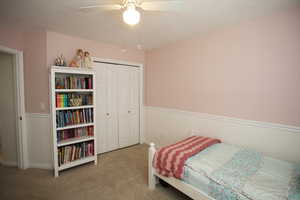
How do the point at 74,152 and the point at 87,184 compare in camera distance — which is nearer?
the point at 87,184

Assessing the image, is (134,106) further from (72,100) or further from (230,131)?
(230,131)

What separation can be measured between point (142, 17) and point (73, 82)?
61.4 inches

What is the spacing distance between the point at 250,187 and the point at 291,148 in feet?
3.40

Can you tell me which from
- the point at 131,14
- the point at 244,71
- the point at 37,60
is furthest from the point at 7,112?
the point at 244,71

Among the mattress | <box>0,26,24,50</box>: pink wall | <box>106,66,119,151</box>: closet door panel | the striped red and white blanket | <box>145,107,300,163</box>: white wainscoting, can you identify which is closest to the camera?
the mattress

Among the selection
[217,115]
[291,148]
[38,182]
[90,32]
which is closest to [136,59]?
[90,32]

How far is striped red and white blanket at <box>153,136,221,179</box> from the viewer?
63.2 inches

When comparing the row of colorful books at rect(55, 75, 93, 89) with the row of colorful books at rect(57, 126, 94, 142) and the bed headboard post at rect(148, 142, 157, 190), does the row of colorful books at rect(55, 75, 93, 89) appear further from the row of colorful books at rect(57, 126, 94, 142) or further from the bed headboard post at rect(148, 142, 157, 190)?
the bed headboard post at rect(148, 142, 157, 190)

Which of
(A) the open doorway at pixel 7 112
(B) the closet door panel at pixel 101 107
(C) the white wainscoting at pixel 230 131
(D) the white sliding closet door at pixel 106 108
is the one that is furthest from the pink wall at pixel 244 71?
(A) the open doorway at pixel 7 112

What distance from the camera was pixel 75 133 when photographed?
252 cm

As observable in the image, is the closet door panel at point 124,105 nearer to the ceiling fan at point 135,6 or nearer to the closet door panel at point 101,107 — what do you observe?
the closet door panel at point 101,107

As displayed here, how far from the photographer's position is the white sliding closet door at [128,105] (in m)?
3.27

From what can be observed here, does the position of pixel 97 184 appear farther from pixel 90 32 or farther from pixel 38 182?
pixel 90 32

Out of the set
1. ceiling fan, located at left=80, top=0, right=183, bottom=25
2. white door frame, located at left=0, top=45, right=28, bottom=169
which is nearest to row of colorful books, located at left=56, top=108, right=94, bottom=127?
white door frame, located at left=0, top=45, right=28, bottom=169
